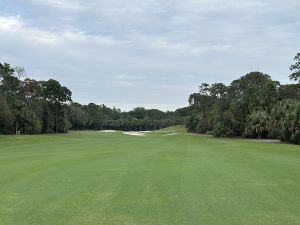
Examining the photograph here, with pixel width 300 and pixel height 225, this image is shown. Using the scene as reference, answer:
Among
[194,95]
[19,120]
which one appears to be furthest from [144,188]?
[194,95]

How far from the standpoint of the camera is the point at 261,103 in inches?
3238

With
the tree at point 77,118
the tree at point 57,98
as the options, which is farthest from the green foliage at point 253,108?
the tree at point 77,118

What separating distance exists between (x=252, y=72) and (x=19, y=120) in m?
52.9

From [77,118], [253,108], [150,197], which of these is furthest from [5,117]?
[77,118]

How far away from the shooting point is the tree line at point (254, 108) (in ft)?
191

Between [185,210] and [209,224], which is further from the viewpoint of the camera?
[185,210]

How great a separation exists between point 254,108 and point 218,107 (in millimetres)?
10218

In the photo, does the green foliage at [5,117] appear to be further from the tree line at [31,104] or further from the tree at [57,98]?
the tree at [57,98]

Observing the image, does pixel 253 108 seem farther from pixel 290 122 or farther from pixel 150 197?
pixel 150 197

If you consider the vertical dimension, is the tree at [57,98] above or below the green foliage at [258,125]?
above

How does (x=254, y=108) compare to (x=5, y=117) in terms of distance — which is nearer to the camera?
(x=5, y=117)

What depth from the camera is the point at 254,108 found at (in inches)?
3302

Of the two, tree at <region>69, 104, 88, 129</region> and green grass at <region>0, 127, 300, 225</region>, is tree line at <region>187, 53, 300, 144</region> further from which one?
tree at <region>69, 104, 88, 129</region>

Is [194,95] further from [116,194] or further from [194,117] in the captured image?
[116,194]
